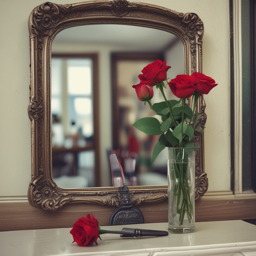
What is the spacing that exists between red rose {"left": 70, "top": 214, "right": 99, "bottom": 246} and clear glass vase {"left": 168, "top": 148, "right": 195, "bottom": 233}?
0.26 meters

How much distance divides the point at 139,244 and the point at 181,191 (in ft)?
0.68

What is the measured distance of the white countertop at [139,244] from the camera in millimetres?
718

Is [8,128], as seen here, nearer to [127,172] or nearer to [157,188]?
[127,172]

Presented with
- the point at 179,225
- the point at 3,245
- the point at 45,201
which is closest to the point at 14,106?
the point at 45,201

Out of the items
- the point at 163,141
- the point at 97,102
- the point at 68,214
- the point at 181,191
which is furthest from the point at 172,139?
the point at 68,214

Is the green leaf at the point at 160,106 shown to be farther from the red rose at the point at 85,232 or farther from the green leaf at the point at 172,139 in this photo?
the red rose at the point at 85,232

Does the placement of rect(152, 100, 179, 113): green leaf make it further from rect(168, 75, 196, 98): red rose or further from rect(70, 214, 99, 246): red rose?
rect(70, 214, 99, 246): red rose

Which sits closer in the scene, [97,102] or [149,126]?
[149,126]

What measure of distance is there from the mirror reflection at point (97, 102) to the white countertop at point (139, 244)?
0.71 ft

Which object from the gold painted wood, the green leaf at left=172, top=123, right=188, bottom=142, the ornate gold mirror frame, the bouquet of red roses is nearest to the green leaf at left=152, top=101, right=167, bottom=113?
the bouquet of red roses

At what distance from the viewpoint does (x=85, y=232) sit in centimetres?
72

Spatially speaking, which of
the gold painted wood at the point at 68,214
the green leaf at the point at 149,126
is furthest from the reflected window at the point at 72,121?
the green leaf at the point at 149,126

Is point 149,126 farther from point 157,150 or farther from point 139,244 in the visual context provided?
point 139,244

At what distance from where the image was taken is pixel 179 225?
85 centimetres
